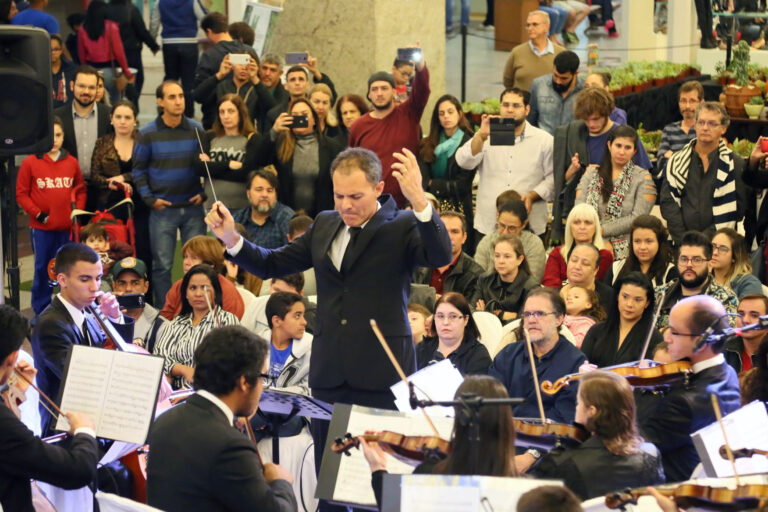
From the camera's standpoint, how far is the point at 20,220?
10.4 metres

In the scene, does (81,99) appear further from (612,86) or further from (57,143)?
(612,86)

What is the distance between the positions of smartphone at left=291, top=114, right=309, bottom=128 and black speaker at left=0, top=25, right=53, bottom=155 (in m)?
2.86

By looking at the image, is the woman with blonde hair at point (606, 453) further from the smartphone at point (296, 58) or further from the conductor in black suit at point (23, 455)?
the smartphone at point (296, 58)

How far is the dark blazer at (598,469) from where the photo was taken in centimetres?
357

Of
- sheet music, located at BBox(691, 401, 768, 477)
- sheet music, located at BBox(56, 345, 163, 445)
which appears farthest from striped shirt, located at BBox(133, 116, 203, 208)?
sheet music, located at BBox(691, 401, 768, 477)

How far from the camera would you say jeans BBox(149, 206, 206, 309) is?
7656mm

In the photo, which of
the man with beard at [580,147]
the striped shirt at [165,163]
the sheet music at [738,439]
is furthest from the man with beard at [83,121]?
the sheet music at [738,439]

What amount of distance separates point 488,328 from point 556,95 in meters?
2.65

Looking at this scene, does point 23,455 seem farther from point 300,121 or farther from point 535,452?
point 300,121

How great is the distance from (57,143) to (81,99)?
0.40 meters

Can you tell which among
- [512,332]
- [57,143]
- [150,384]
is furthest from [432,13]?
[150,384]

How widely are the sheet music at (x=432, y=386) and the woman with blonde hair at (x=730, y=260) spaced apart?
2226mm

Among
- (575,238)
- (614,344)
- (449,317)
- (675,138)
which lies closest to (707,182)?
(575,238)

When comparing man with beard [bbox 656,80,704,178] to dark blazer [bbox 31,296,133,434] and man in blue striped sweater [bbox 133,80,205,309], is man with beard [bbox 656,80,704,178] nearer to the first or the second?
man in blue striped sweater [bbox 133,80,205,309]
